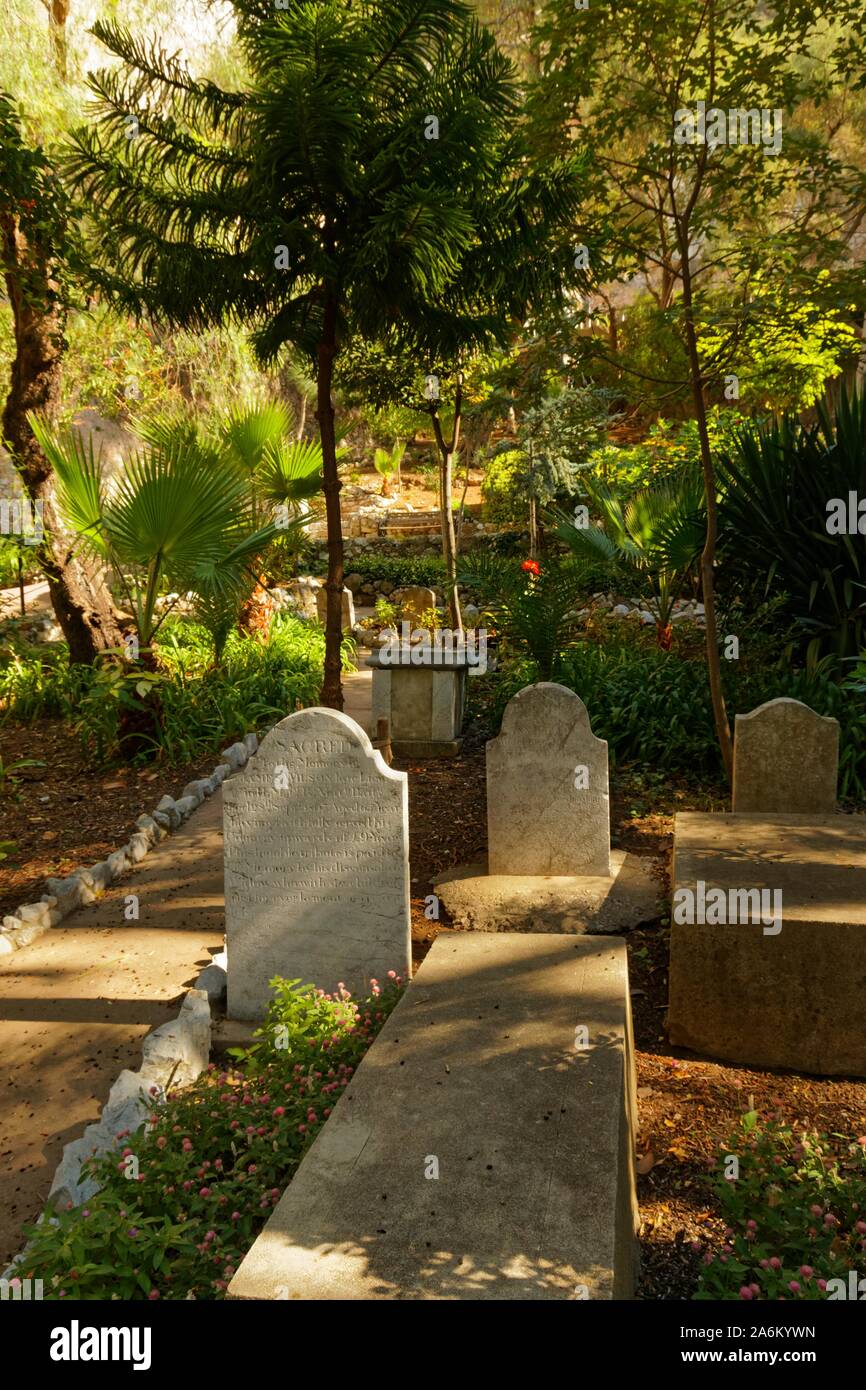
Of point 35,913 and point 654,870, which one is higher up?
point 654,870

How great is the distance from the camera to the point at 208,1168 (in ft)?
8.94

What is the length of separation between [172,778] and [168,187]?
4.02 m

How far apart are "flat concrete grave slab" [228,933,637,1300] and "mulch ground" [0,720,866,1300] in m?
0.24

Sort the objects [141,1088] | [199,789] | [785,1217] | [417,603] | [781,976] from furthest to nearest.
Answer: [417,603], [199,789], [781,976], [141,1088], [785,1217]

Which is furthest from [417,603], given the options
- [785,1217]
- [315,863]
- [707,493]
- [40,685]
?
[785,1217]

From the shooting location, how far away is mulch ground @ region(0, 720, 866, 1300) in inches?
114

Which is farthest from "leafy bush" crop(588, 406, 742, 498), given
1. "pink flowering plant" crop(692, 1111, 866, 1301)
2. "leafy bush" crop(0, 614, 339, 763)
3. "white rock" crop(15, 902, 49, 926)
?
"pink flowering plant" crop(692, 1111, 866, 1301)

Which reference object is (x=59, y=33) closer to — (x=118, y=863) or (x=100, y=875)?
(x=118, y=863)

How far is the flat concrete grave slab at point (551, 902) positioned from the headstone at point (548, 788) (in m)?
0.12

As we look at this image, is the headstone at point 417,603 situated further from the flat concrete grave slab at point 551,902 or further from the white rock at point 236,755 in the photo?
the flat concrete grave slab at point 551,902

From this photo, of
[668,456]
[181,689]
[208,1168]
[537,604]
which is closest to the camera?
[208,1168]

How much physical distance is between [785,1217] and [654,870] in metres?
2.80

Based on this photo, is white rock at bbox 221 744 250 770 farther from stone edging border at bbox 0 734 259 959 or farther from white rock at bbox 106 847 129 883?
white rock at bbox 106 847 129 883

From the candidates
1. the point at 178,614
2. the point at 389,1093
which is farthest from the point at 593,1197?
the point at 178,614
